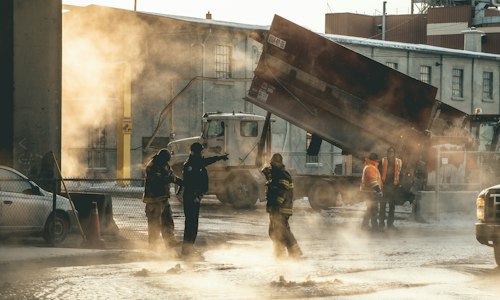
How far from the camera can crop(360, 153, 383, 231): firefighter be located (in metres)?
19.4

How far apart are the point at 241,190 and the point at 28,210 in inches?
422

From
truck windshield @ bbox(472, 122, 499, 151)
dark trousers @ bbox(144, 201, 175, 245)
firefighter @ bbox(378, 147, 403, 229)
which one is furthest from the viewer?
truck windshield @ bbox(472, 122, 499, 151)

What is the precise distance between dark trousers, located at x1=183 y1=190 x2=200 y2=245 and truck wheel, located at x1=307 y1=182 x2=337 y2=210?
11.4m

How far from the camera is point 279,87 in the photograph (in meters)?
22.4

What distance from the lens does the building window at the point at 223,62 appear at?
3988cm

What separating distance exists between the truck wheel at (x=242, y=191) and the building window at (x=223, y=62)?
1409 cm

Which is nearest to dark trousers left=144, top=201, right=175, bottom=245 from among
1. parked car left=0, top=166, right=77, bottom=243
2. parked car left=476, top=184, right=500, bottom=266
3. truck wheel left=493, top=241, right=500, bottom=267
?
parked car left=0, top=166, right=77, bottom=243

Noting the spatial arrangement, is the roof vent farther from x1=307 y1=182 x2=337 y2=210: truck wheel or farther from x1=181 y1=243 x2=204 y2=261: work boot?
x1=181 y1=243 x2=204 y2=261: work boot

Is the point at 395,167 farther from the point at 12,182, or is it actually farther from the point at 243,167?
the point at 12,182

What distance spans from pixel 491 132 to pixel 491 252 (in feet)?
33.3

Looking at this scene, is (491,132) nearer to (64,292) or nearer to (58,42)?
(58,42)

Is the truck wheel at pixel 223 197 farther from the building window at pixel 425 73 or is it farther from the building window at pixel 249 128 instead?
the building window at pixel 425 73

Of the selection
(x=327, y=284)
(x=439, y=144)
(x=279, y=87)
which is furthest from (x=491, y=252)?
(x=279, y=87)

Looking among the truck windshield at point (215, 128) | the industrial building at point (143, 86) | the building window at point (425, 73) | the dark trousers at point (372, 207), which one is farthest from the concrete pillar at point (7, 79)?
the building window at point (425, 73)
